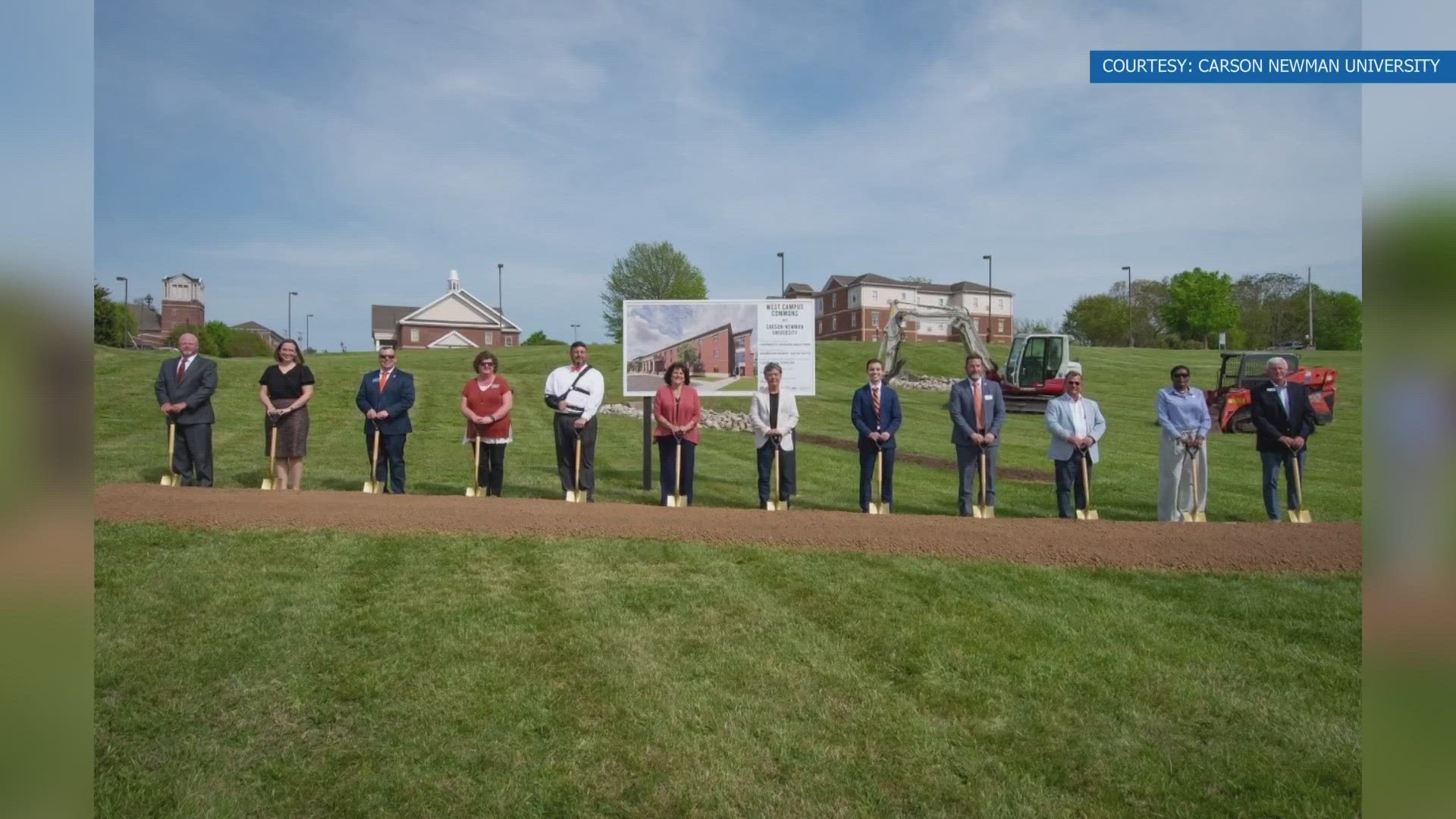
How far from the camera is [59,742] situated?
0.98m

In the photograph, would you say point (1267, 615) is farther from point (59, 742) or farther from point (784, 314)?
point (784, 314)

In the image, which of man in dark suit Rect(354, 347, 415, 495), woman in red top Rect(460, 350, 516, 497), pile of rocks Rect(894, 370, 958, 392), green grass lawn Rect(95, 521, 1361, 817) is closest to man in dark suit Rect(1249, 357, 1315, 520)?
green grass lawn Rect(95, 521, 1361, 817)

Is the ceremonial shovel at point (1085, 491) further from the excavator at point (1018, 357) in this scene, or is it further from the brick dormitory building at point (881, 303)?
the brick dormitory building at point (881, 303)

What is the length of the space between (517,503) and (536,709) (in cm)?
469

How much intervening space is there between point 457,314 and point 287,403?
62.5 metres

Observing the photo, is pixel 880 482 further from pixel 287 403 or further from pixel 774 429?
pixel 287 403

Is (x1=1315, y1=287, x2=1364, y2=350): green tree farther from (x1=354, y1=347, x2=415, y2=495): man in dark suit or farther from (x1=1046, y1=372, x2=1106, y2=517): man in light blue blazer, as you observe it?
(x1=354, y1=347, x2=415, y2=495): man in dark suit

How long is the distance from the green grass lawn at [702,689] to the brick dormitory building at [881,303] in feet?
196

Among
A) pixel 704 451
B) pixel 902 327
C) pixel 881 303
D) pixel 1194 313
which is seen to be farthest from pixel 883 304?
pixel 704 451

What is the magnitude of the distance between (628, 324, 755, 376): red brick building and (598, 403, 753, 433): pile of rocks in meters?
8.23

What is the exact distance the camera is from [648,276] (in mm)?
68438

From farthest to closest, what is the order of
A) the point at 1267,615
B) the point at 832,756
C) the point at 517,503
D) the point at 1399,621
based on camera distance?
the point at 517,503, the point at 1267,615, the point at 832,756, the point at 1399,621

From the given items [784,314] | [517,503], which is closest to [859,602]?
[517,503]

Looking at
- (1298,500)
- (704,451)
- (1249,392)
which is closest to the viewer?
(1298,500)
